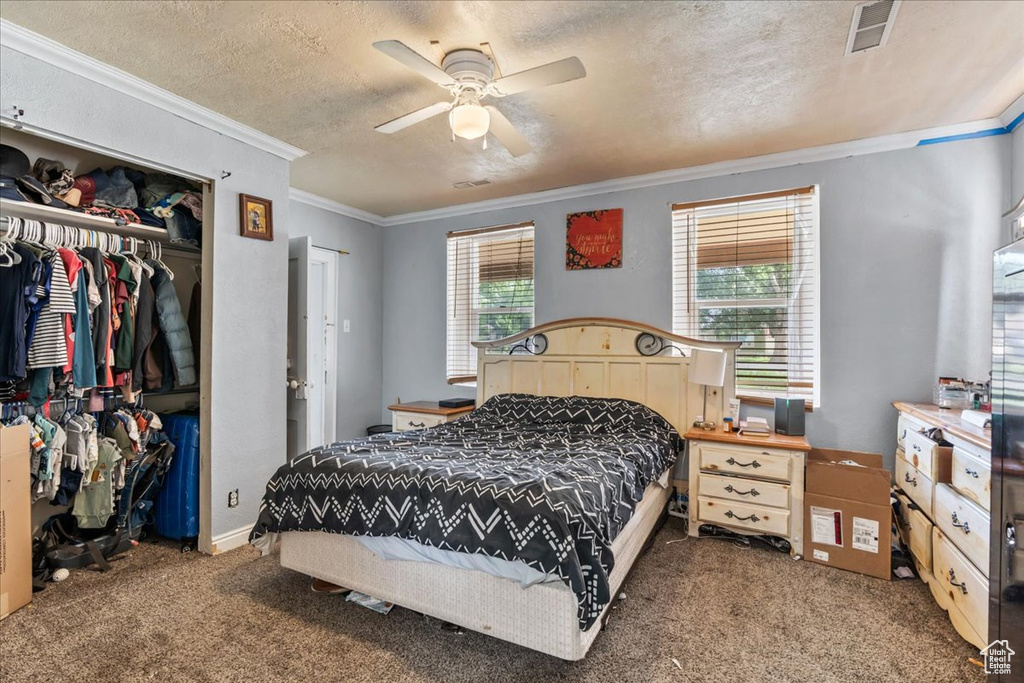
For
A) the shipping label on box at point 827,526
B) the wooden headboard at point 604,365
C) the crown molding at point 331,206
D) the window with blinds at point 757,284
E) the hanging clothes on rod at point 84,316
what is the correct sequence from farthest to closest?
the crown molding at point 331,206 → the wooden headboard at point 604,365 → the window with blinds at point 757,284 → the shipping label on box at point 827,526 → the hanging clothes on rod at point 84,316

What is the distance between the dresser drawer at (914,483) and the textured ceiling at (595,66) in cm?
190

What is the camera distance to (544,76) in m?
1.88

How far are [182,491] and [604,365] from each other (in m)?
2.84

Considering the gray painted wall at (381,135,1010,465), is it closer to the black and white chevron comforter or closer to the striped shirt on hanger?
the black and white chevron comforter

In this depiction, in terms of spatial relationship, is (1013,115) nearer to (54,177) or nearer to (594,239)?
(594,239)

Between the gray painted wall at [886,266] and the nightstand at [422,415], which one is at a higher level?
the gray painted wall at [886,266]

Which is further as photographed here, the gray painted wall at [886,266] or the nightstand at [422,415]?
the nightstand at [422,415]

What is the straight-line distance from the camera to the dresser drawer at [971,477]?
5.86ft

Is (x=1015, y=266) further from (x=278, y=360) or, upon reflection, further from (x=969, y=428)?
(x=278, y=360)

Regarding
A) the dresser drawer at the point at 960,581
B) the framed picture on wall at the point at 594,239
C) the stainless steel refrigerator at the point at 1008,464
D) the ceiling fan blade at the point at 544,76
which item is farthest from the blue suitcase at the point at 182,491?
the dresser drawer at the point at 960,581

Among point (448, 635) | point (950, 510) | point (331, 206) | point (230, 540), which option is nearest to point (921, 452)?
point (950, 510)

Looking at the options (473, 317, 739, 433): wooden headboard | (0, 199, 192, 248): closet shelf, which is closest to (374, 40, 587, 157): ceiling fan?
(0, 199, 192, 248): closet shelf

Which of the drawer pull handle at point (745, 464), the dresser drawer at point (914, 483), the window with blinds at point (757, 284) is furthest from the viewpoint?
the window with blinds at point (757, 284)

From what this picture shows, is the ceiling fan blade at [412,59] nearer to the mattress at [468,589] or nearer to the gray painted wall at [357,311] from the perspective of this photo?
the mattress at [468,589]
